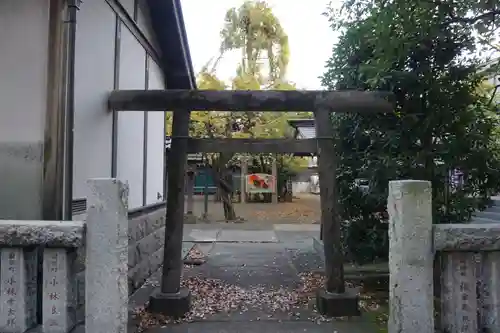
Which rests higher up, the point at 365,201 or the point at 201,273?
the point at 365,201

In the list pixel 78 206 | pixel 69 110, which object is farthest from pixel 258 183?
pixel 69 110

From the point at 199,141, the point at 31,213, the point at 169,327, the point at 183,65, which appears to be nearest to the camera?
the point at 31,213

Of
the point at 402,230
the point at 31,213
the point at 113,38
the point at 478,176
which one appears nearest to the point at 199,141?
the point at 113,38

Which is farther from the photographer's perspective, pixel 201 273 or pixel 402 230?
pixel 201 273

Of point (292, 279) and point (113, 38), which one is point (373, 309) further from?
point (113, 38)

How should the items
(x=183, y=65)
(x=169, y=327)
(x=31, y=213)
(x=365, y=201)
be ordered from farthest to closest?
(x=183, y=65) → (x=365, y=201) → (x=169, y=327) → (x=31, y=213)

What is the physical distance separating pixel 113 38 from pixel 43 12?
60.3 inches

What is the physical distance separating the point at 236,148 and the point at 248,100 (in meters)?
0.60

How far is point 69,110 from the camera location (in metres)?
4.05

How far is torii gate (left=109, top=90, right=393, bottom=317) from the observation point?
5.20 metres

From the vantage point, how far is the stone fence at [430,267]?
10.3ft

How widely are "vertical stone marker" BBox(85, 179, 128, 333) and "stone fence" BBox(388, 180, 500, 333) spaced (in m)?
1.97

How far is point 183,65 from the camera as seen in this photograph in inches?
337

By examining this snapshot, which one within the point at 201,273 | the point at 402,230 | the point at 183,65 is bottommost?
the point at 201,273
